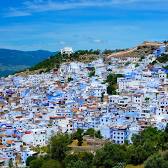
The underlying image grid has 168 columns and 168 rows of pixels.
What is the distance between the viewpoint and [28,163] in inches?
1101

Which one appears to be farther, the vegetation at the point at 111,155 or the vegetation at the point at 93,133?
the vegetation at the point at 93,133

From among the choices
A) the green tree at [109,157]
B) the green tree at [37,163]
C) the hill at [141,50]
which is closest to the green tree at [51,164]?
the green tree at [37,163]

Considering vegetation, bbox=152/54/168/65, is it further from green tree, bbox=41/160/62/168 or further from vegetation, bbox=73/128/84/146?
green tree, bbox=41/160/62/168

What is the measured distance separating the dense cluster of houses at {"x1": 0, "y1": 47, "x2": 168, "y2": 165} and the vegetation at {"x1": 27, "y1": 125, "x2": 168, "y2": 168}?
2676 mm

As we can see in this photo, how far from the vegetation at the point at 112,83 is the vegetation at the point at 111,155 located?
51.5ft

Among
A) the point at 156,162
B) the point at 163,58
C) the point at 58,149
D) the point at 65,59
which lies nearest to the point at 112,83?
the point at 163,58

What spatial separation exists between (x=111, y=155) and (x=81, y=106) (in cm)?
1440

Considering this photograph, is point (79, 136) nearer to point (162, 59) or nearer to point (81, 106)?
point (81, 106)

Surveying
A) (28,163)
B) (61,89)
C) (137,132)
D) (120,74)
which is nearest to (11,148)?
(28,163)

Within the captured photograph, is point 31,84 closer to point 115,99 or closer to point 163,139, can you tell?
point 115,99

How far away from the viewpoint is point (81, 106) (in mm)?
39156

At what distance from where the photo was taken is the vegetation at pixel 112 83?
43531 millimetres

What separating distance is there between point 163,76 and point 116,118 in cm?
1483

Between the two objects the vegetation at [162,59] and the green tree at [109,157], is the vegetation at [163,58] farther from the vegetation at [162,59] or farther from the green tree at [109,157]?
the green tree at [109,157]
